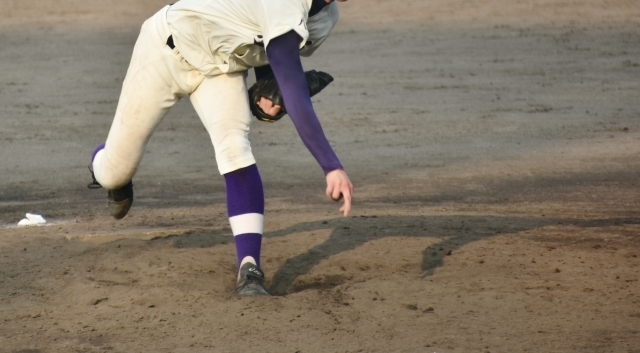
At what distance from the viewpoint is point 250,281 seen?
3.92 metres

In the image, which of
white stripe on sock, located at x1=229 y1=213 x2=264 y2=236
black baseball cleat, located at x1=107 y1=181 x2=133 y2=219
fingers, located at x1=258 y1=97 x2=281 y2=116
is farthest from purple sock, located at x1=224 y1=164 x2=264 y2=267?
black baseball cleat, located at x1=107 y1=181 x2=133 y2=219

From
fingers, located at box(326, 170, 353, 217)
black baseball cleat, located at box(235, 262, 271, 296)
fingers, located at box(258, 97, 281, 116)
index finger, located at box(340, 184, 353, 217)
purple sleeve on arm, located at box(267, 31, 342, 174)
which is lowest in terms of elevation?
black baseball cleat, located at box(235, 262, 271, 296)

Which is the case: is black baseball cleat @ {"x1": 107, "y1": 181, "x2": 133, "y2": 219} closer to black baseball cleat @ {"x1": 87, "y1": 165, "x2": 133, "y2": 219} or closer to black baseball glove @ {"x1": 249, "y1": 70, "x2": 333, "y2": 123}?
black baseball cleat @ {"x1": 87, "y1": 165, "x2": 133, "y2": 219}

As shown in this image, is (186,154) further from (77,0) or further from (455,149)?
(77,0)

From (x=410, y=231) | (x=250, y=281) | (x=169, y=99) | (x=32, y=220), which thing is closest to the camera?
(x=250, y=281)

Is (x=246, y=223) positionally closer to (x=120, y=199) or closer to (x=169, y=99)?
(x=169, y=99)

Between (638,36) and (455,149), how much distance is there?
14.9ft

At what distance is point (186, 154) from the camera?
8117 mm

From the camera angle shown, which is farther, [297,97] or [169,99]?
[169,99]

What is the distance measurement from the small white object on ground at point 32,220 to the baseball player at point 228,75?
171cm

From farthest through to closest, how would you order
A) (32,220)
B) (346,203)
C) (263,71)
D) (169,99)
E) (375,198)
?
(375,198), (32,220), (263,71), (169,99), (346,203)

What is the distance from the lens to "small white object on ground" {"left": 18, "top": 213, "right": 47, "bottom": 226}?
224 inches

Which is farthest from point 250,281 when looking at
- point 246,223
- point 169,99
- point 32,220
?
point 32,220

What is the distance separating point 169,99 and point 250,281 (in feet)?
2.60
